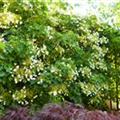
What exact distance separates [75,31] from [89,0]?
1.13 meters

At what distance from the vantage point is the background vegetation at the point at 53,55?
12.0 ft

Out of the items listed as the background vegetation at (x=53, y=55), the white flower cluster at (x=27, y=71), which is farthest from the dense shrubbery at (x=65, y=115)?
the white flower cluster at (x=27, y=71)

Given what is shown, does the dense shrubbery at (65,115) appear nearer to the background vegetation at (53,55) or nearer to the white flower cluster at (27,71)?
the background vegetation at (53,55)

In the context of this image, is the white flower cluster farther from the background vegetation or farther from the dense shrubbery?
the dense shrubbery

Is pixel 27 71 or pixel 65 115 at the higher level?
pixel 27 71

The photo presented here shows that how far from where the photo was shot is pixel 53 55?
13.6 feet

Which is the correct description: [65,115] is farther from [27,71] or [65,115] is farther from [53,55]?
[53,55]

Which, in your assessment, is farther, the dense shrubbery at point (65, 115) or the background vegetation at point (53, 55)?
the background vegetation at point (53, 55)

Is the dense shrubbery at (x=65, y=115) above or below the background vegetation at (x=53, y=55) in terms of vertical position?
below

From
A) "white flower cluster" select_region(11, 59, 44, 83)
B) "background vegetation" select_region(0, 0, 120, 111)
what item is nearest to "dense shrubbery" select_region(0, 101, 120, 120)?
"background vegetation" select_region(0, 0, 120, 111)

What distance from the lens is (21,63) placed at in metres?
3.71

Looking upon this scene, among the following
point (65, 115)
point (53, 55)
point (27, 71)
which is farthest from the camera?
point (53, 55)

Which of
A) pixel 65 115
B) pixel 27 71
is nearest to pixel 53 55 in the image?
pixel 27 71

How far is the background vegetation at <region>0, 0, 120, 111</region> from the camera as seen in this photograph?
12.0ft
